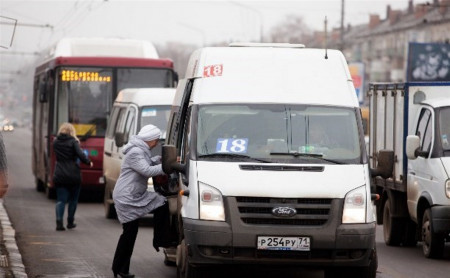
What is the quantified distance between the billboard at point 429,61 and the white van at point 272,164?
5266 centimetres

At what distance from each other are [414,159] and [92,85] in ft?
38.0

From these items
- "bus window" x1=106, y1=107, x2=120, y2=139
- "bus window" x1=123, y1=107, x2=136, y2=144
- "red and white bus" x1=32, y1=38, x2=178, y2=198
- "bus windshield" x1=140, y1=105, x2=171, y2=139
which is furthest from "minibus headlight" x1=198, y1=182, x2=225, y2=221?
"red and white bus" x1=32, y1=38, x2=178, y2=198

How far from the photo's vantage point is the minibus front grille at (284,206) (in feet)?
36.7

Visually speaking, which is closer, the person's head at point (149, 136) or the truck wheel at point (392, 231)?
the person's head at point (149, 136)

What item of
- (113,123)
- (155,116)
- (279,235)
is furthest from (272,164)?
(113,123)

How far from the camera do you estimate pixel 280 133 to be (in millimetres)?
11977

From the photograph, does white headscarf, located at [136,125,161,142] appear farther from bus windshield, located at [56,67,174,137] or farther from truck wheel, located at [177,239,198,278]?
bus windshield, located at [56,67,174,137]

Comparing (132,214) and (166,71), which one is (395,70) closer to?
(166,71)

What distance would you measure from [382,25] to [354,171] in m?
128

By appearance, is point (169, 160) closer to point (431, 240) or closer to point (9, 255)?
point (9, 255)

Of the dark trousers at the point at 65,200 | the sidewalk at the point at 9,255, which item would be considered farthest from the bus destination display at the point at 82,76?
the dark trousers at the point at 65,200

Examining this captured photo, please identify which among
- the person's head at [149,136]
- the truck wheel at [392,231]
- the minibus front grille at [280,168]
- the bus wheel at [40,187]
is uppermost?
the person's head at [149,136]

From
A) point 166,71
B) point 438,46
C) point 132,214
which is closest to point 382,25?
point 438,46

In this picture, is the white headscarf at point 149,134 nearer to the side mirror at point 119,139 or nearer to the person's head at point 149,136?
the person's head at point 149,136
